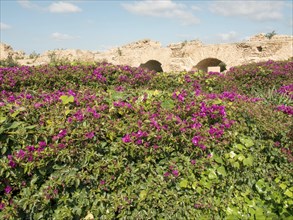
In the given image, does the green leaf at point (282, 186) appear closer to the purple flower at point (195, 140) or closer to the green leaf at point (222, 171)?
the green leaf at point (222, 171)

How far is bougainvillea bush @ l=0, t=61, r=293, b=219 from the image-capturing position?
2408 millimetres

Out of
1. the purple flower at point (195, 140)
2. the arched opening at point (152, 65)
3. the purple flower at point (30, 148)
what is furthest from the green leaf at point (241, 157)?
the arched opening at point (152, 65)

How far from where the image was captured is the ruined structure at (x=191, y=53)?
55.7 ft

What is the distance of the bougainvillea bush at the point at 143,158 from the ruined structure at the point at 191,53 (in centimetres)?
1341

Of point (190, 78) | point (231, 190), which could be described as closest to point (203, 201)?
point (231, 190)

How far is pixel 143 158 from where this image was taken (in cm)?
283

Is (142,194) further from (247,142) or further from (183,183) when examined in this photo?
(247,142)

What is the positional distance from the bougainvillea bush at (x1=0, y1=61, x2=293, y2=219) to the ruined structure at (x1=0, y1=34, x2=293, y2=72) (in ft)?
44.0

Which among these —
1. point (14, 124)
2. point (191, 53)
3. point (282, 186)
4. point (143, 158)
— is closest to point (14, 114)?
point (14, 124)

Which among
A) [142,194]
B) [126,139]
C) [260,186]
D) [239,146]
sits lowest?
[260,186]

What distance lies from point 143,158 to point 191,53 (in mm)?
18156

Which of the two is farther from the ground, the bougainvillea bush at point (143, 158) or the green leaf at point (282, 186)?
the bougainvillea bush at point (143, 158)

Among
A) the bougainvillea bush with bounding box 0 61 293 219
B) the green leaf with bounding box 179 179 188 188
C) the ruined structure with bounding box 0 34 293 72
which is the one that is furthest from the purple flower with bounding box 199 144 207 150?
the ruined structure with bounding box 0 34 293 72

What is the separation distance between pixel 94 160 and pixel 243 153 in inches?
65.8
